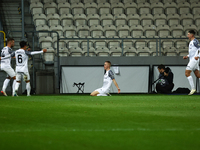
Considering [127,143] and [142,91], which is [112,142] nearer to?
[127,143]

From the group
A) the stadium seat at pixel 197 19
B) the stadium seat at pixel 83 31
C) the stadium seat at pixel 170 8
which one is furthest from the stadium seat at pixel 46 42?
the stadium seat at pixel 197 19

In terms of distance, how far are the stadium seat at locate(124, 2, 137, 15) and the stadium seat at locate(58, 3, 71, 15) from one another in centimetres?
325

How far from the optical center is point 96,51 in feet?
55.3

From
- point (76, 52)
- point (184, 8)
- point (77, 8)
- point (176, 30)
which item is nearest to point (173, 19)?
point (176, 30)

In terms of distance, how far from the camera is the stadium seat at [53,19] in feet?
59.5

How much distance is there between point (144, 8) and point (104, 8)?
7.56 ft

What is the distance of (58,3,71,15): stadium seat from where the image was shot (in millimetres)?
18797

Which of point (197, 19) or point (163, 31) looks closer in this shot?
point (163, 31)

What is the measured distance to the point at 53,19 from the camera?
59.8 ft

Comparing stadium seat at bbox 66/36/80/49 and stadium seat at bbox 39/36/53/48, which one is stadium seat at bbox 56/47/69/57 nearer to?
stadium seat at bbox 66/36/80/49

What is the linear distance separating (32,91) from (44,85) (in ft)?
5.07

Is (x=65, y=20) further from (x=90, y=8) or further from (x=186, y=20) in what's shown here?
(x=186, y=20)

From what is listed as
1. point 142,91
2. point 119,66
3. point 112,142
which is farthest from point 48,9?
point 112,142

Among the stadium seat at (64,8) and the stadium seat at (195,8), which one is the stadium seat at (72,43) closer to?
the stadium seat at (64,8)
